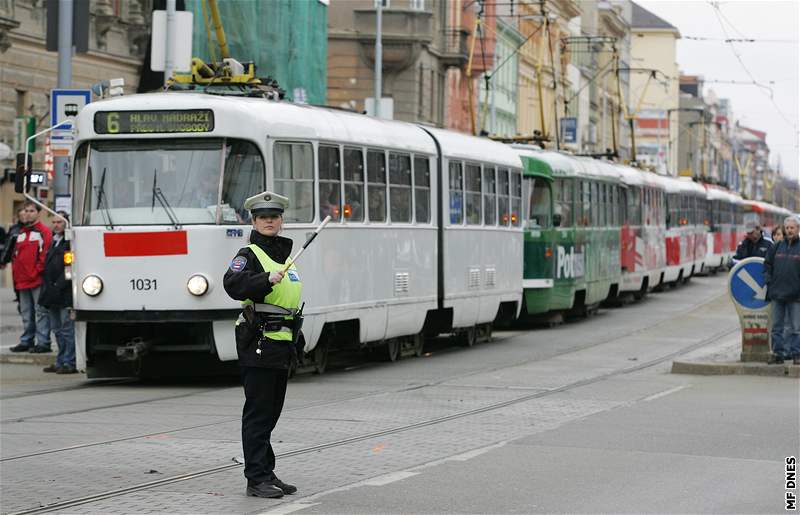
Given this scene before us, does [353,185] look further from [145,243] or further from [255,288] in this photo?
[255,288]

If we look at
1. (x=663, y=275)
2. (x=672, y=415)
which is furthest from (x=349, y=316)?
(x=663, y=275)

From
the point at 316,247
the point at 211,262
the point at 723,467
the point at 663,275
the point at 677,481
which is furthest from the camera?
the point at 663,275

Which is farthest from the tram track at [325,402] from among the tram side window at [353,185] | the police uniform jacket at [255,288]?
the police uniform jacket at [255,288]

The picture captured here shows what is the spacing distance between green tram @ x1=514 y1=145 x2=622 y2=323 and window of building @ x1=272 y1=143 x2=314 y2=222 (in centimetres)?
1064

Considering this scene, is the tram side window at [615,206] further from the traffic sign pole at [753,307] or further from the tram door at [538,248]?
the traffic sign pole at [753,307]

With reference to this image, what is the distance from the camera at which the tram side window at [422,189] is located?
20.7m

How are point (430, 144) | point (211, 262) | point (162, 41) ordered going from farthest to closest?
1. point (162, 41)
2. point (430, 144)
3. point (211, 262)

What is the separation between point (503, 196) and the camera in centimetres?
2461

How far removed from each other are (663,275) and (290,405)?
28070 mm

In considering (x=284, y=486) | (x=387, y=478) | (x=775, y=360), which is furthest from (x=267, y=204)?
(x=775, y=360)

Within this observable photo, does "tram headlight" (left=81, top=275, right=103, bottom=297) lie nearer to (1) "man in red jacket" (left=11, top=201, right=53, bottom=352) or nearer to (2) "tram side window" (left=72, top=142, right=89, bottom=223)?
(2) "tram side window" (left=72, top=142, right=89, bottom=223)

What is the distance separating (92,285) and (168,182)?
1.24 m

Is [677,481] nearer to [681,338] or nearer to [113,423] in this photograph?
[113,423]

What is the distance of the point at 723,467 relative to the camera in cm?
1091
